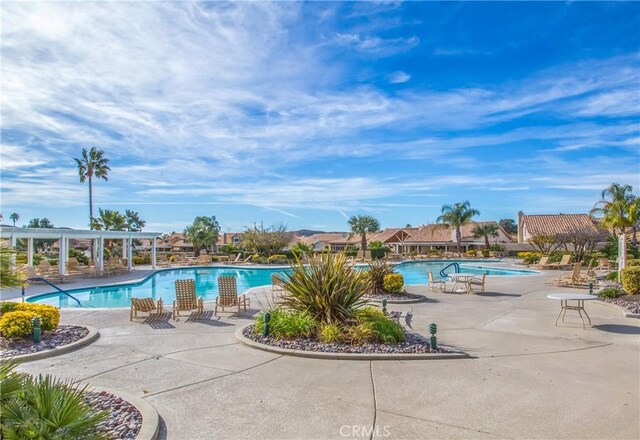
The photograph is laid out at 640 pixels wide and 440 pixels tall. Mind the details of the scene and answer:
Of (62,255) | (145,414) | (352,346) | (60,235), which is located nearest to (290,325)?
(352,346)

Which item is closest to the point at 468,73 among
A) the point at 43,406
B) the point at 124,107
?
the point at 124,107

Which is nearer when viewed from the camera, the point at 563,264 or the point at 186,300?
the point at 186,300

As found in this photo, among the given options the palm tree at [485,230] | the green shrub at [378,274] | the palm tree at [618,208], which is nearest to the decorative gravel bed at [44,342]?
the green shrub at [378,274]

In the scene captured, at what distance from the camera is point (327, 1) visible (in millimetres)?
9461

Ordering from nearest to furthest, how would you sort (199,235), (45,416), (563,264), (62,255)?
1. (45,416)
2. (62,255)
3. (563,264)
4. (199,235)

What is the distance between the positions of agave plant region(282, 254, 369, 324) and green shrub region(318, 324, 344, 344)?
0.88ft

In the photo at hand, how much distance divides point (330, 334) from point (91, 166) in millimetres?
42924

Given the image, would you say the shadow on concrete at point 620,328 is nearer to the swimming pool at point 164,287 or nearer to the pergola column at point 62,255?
the swimming pool at point 164,287

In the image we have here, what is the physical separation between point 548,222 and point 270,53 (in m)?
50.3

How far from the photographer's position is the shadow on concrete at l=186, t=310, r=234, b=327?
10.6 m

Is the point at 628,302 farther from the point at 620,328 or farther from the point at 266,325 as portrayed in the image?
the point at 266,325

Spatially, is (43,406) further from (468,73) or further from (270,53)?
(468,73)

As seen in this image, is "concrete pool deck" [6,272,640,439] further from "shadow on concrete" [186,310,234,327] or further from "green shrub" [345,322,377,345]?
"green shrub" [345,322,377,345]

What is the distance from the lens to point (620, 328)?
389 inches
